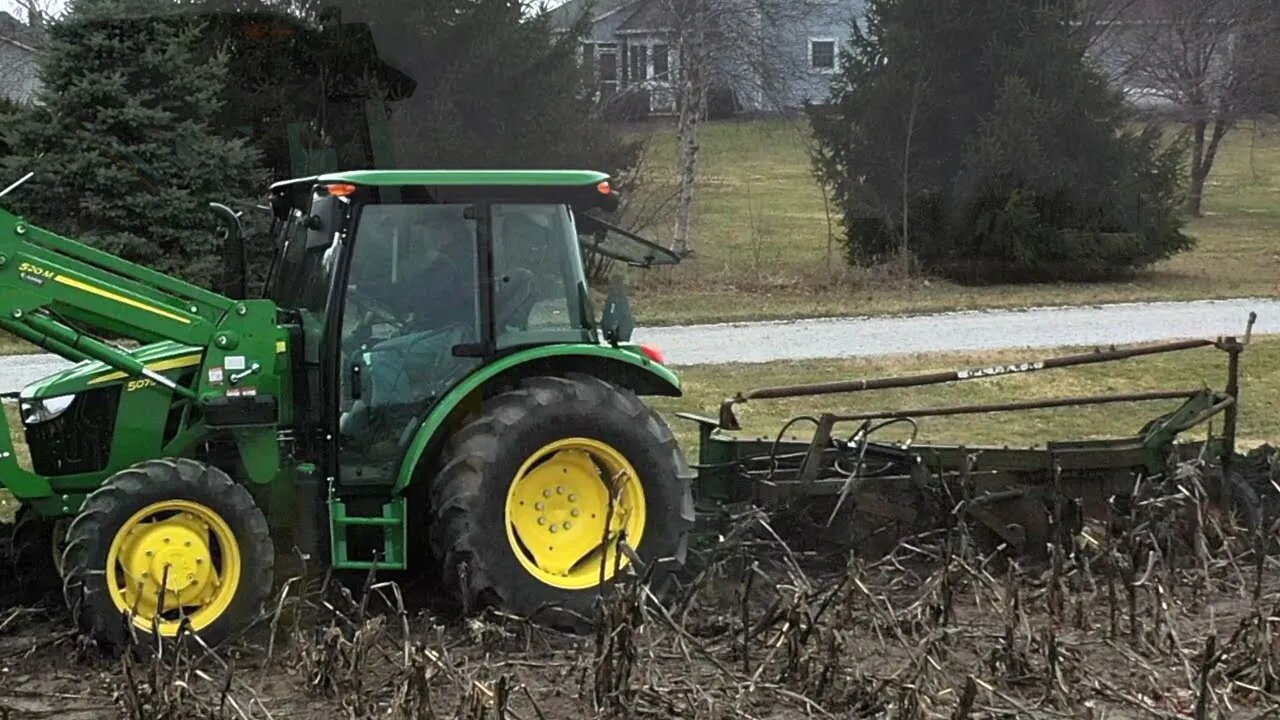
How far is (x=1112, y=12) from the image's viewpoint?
948 inches

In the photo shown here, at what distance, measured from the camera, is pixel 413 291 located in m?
5.49

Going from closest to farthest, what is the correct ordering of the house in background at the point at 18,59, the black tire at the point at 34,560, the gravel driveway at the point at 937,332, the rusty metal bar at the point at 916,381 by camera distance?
the black tire at the point at 34,560
the rusty metal bar at the point at 916,381
the gravel driveway at the point at 937,332
the house in background at the point at 18,59

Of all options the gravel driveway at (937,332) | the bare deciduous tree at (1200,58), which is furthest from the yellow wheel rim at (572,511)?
the bare deciduous tree at (1200,58)

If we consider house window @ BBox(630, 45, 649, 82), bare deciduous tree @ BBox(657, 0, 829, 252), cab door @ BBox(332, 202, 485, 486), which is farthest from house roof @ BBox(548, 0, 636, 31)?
cab door @ BBox(332, 202, 485, 486)

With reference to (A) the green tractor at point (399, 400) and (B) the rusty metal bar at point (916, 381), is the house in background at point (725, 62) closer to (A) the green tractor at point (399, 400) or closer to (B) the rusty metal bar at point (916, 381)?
(B) the rusty metal bar at point (916, 381)

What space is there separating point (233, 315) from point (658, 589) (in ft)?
A: 5.99

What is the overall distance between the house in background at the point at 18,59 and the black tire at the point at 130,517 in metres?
11.1

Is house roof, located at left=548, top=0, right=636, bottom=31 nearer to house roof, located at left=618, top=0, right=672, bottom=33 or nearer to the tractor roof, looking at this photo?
house roof, located at left=618, top=0, right=672, bottom=33

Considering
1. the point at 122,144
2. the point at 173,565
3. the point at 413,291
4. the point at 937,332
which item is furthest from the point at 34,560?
the point at 937,332

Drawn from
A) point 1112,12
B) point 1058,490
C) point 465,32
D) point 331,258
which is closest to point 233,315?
point 331,258

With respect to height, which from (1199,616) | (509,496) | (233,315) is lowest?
(1199,616)

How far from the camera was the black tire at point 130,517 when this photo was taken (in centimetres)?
488

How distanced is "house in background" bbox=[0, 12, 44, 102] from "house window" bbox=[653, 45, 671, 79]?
793 cm

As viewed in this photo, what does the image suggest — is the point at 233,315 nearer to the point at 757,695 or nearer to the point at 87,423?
the point at 87,423
